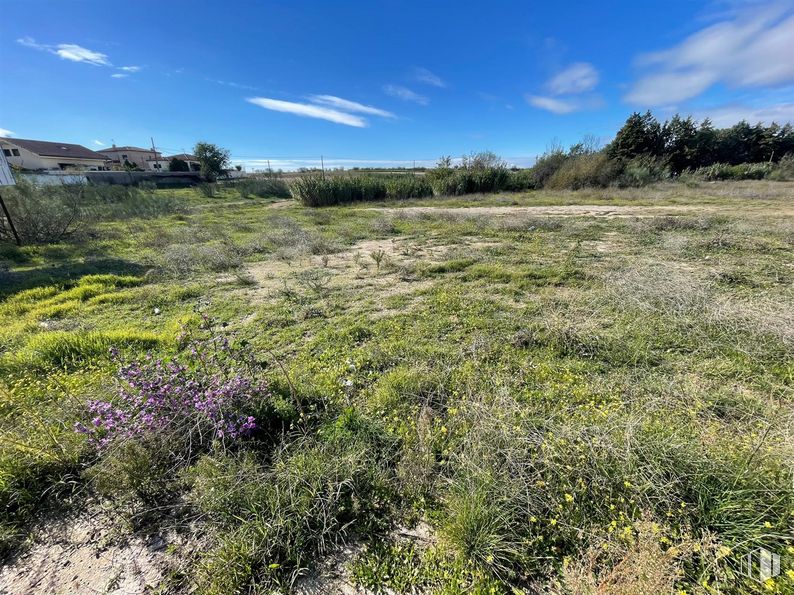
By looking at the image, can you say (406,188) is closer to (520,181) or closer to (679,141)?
(520,181)

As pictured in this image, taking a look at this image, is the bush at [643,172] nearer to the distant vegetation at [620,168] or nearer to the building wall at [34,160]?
the distant vegetation at [620,168]

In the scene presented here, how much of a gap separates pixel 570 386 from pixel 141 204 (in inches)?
696

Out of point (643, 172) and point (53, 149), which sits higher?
point (53, 149)

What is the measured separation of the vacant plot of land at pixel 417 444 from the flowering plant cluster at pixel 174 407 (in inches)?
0.8

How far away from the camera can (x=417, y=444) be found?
204 cm

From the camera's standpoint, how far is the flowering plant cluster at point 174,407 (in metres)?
1.90

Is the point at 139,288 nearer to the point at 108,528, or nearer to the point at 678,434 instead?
the point at 108,528

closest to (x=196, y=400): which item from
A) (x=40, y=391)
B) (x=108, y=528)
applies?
(x=108, y=528)

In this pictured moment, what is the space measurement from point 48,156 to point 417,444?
52.9m

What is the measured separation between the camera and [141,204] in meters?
13.7

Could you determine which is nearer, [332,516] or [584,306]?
[332,516]

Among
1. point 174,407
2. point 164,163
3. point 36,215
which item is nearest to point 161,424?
point 174,407

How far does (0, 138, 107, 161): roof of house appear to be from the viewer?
3384 cm

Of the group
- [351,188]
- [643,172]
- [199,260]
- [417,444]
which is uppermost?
[643,172]
